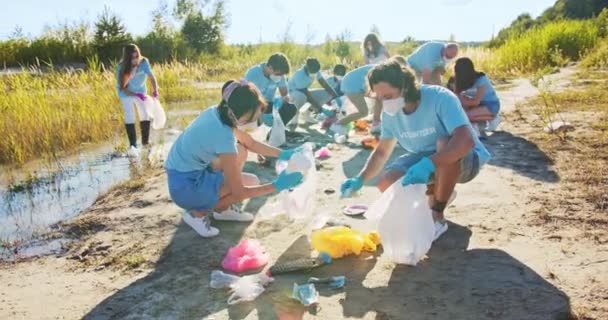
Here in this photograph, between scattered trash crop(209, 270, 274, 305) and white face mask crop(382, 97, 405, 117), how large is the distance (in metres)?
1.29

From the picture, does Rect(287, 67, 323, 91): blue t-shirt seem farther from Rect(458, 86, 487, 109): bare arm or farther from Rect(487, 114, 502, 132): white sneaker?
Rect(487, 114, 502, 132): white sneaker

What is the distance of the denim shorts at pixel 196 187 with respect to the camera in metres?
3.83

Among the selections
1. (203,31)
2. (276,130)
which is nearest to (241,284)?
(276,130)

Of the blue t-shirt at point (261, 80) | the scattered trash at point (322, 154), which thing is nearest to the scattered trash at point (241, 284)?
the scattered trash at point (322, 154)

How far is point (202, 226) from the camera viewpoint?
3883 mm

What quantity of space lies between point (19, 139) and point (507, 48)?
12.9m

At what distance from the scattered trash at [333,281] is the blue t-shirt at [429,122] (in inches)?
41.5

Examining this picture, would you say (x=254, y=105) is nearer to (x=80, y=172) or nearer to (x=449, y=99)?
(x=449, y=99)

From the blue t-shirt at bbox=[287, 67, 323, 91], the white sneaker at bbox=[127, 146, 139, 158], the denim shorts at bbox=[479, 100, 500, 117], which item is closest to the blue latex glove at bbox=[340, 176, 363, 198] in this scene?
the denim shorts at bbox=[479, 100, 500, 117]

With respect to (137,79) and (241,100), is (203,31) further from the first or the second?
(241,100)

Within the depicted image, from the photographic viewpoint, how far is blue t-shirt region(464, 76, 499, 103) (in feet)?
20.1

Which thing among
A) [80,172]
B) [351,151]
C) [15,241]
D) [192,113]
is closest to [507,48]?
[192,113]

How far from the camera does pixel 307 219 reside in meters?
4.16

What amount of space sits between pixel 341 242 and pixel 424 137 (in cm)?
87
